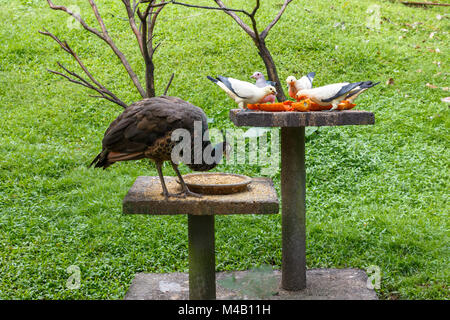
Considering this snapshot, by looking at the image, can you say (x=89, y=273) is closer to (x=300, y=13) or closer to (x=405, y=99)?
(x=405, y=99)

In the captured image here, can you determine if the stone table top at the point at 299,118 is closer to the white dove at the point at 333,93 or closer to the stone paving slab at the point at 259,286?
the white dove at the point at 333,93

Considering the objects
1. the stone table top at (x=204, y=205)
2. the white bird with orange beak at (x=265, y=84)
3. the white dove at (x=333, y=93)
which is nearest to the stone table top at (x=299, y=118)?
the white dove at (x=333, y=93)

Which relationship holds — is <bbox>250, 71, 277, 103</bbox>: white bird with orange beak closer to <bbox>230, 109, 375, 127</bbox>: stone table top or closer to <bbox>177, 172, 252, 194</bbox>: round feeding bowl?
<bbox>230, 109, 375, 127</bbox>: stone table top

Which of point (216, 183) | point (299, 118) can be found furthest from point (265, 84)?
point (216, 183)

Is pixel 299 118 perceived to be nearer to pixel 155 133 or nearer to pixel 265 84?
pixel 265 84

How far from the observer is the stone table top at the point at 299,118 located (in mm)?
3512

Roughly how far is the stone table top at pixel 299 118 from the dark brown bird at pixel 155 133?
0.97ft

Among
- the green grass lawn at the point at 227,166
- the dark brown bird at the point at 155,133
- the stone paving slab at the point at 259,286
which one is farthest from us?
the green grass lawn at the point at 227,166

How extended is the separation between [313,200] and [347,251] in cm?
105

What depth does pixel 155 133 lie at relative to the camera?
10.9ft

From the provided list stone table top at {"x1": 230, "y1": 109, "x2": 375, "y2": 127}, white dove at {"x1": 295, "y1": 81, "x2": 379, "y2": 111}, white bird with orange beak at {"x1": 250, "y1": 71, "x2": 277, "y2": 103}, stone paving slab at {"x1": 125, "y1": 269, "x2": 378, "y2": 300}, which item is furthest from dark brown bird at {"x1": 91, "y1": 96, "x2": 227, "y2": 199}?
stone paving slab at {"x1": 125, "y1": 269, "x2": 378, "y2": 300}

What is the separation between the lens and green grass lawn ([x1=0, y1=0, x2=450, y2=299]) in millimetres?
4875

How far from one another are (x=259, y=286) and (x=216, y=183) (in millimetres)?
1184

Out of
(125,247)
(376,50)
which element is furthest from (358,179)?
(376,50)
